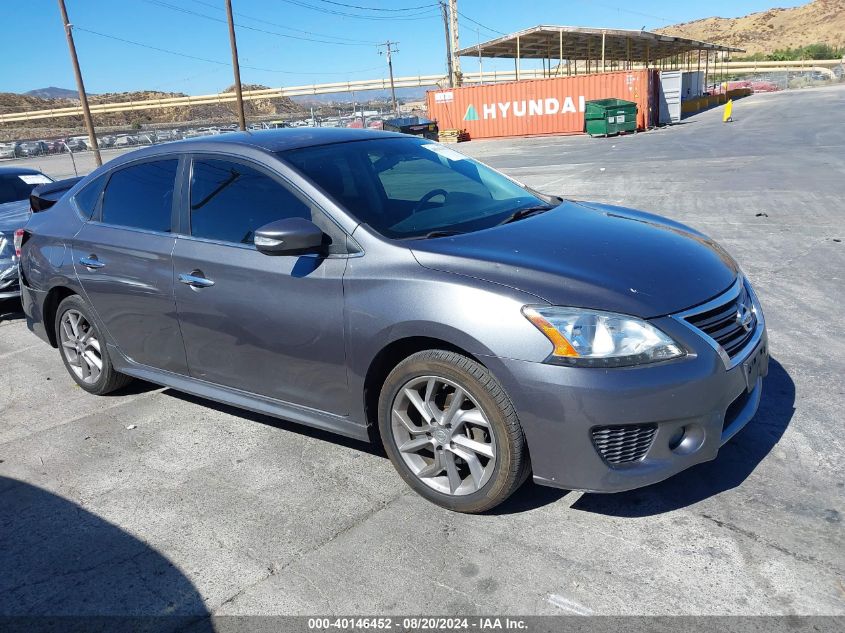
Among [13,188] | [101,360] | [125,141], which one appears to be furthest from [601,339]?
[125,141]

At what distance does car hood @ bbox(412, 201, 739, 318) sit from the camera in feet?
9.14

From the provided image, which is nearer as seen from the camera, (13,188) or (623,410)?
(623,410)

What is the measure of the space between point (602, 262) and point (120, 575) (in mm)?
2444

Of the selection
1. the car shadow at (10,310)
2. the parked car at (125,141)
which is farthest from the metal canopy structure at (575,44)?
the car shadow at (10,310)

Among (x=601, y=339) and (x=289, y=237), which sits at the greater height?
(x=289, y=237)

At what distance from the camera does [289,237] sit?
10.3 ft

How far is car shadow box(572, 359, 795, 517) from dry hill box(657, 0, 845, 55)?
13351 cm

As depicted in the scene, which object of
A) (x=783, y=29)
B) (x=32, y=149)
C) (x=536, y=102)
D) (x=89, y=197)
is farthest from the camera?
(x=783, y=29)

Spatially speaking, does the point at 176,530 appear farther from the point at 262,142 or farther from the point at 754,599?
the point at 754,599

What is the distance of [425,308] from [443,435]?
58cm

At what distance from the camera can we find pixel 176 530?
315 centimetres

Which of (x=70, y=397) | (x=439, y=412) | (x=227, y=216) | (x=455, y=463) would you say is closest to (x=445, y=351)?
(x=439, y=412)

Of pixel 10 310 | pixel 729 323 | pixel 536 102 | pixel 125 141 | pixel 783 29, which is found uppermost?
pixel 783 29

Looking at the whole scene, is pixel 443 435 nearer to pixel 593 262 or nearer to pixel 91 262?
pixel 593 262
